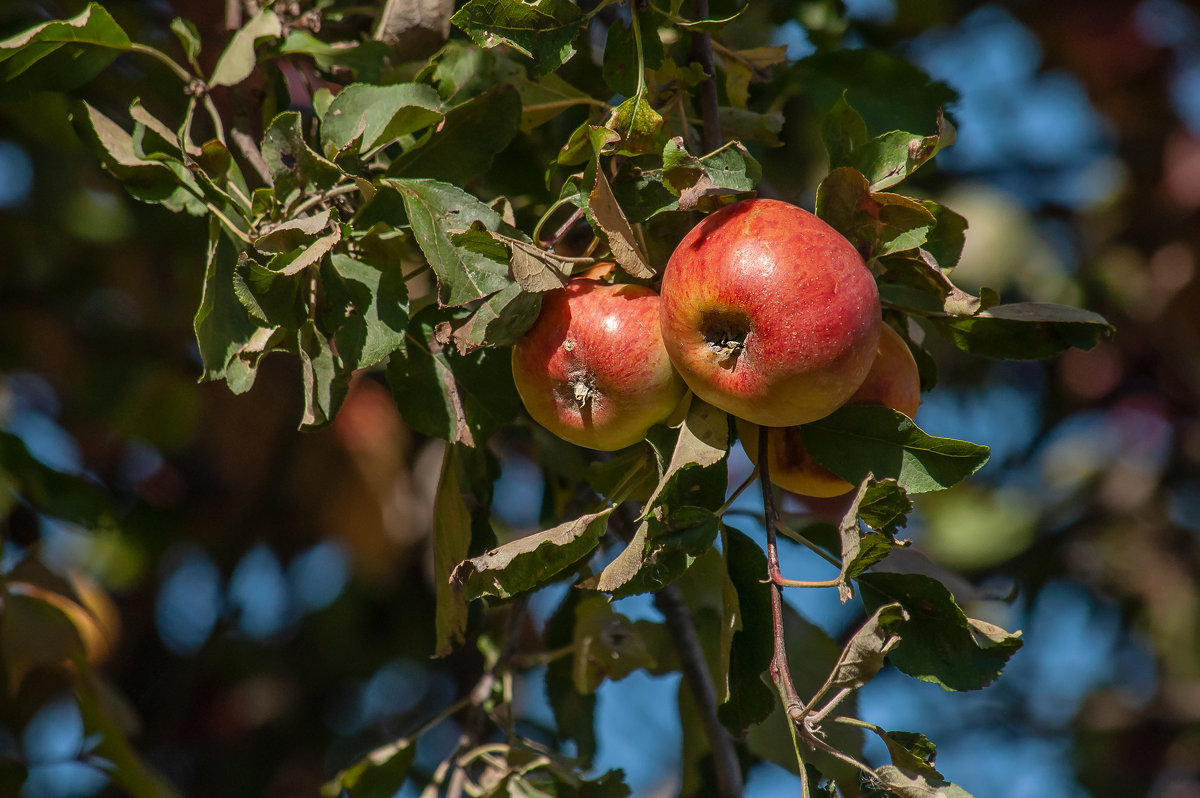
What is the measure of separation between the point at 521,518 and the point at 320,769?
0.87m

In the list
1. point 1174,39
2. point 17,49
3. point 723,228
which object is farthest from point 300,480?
point 1174,39

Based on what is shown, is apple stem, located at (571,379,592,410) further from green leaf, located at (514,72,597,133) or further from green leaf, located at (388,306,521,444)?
green leaf, located at (514,72,597,133)

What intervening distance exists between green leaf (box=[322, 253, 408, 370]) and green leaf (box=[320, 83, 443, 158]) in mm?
137

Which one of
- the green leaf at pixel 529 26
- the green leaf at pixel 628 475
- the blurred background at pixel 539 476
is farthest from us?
the blurred background at pixel 539 476

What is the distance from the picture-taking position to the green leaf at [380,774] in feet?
4.60

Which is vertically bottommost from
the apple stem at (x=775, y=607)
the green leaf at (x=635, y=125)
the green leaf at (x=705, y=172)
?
the apple stem at (x=775, y=607)

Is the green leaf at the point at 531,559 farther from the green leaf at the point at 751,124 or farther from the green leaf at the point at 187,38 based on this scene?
the green leaf at the point at 187,38

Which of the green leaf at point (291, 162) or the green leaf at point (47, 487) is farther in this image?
the green leaf at point (47, 487)

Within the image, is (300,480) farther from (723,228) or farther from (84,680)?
(723,228)

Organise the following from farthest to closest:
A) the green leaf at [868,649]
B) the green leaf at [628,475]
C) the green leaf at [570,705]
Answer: the green leaf at [570,705] → the green leaf at [628,475] → the green leaf at [868,649]

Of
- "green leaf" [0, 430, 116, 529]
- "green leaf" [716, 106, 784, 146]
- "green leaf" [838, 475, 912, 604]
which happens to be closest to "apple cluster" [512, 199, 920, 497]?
"green leaf" [838, 475, 912, 604]

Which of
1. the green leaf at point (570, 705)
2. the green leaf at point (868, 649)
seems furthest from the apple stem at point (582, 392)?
the green leaf at point (570, 705)

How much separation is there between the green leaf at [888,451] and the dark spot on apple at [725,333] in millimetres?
139

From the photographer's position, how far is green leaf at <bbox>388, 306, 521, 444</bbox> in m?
1.09
